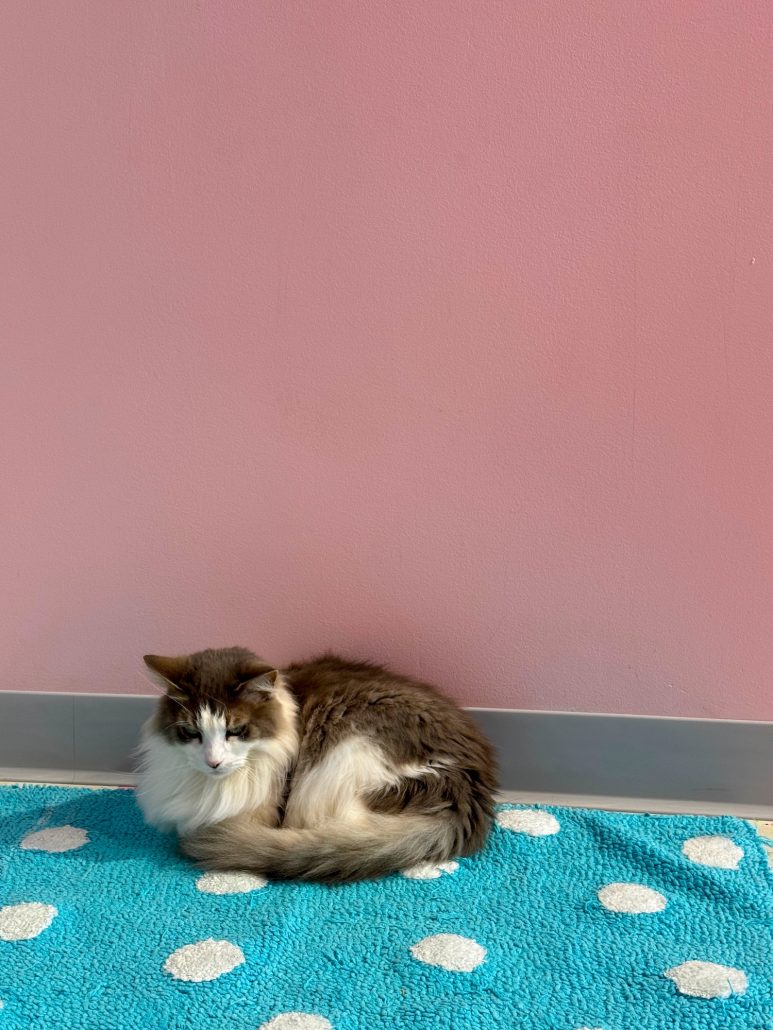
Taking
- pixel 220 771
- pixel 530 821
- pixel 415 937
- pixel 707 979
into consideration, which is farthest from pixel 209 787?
pixel 707 979

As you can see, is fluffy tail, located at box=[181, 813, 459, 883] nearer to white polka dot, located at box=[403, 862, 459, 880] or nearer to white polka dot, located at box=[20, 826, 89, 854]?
white polka dot, located at box=[403, 862, 459, 880]

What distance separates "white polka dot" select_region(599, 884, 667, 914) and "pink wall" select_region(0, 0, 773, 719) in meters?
0.41

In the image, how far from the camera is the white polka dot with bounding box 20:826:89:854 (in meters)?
1.60

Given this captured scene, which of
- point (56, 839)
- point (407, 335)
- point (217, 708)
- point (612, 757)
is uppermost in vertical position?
point (407, 335)

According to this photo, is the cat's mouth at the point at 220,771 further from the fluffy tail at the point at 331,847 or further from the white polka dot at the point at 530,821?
the white polka dot at the point at 530,821

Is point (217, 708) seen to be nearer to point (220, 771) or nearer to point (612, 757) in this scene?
point (220, 771)

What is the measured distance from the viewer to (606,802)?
1780mm

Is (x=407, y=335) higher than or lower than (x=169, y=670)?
higher

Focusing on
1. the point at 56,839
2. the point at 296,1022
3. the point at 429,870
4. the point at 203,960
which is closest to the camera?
the point at 296,1022

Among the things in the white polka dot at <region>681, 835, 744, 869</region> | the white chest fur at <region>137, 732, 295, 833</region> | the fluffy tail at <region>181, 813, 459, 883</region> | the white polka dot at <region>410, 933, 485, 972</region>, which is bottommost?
the white polka dot at <region>410, 933, 485, 972</region>

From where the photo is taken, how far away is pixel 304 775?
5.12 feet

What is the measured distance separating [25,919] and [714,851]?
114 centimetres

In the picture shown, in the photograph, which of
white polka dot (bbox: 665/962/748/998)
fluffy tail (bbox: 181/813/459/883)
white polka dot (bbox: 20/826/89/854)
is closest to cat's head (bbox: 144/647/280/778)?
fluffy tail (bbox: 181/813/459/883)

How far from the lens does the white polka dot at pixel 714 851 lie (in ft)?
4.99
